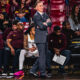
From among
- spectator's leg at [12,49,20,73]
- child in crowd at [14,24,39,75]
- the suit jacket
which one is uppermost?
the suit jacket

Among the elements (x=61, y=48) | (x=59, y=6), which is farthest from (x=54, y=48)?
(x=59, y=6)

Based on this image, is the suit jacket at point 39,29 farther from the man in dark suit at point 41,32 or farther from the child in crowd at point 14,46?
the child in crowd at point 14,46

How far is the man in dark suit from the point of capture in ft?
39.3

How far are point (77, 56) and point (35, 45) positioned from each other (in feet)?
4.67

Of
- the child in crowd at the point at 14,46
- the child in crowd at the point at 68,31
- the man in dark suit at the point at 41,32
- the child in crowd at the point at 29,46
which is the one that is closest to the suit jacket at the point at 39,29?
the man in dark suit at the point at 41,32

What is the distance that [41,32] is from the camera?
12.1 m

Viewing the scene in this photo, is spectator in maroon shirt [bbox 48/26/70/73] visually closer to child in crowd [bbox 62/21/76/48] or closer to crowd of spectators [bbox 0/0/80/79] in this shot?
crowd of spectators [bbox 0/0/80/79]

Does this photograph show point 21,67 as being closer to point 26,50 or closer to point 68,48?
point 26,50

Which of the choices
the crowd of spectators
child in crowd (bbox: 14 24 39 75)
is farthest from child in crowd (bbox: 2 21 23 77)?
child in crowd (bbox: 14 24 39 75)

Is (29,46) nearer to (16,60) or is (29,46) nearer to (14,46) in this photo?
(14,46)

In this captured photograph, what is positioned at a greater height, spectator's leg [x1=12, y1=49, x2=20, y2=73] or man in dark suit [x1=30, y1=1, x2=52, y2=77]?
man in dark suit [x1=30, y1=1, x2=52, y2=77]

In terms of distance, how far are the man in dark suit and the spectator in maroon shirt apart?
89 cm

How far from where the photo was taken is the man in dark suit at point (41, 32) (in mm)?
11969

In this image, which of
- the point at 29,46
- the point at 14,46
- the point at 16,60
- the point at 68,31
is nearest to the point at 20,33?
the point at 14,46
